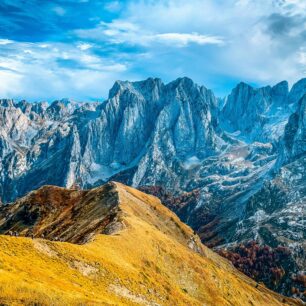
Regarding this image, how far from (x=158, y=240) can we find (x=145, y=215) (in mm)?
47122

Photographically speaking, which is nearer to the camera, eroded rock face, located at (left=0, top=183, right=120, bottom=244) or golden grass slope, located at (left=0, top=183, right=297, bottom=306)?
golden grass slope, located at (left=0, top=183, right=297, bottom=306)

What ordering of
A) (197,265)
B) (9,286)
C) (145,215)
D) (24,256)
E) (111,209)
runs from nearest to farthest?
(9,286) → (24,256) → (197,265) → (111,209) → (145,215)

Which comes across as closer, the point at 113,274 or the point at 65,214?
the point at 113,274

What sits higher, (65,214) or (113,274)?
(65,214)

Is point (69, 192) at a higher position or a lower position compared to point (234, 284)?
higher

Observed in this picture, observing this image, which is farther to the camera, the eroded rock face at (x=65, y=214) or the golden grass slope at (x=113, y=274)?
the eroded rock face at (x=65, y=214)

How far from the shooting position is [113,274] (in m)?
71.2

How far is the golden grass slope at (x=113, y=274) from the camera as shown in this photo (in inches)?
1791

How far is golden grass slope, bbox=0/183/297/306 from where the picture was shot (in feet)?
149

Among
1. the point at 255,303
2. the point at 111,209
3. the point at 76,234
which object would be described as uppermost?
the point at 111,209

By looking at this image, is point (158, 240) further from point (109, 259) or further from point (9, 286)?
point (9, 286)

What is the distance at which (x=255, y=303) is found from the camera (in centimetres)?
15338

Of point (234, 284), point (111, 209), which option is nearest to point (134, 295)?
point (111, 209)

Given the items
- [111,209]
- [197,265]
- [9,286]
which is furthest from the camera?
[111,209]
